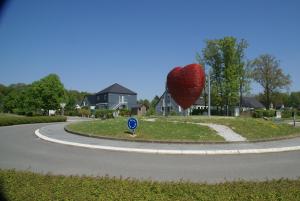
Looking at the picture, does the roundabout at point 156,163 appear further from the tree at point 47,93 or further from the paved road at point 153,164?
the tree at point 47,93

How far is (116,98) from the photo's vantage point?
81.0 m

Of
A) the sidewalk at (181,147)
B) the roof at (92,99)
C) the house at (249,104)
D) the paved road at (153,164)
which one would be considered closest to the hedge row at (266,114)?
the house at (249,104)

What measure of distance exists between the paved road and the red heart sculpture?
13658mm

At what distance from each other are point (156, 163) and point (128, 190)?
193 inches

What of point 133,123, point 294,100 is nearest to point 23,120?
point 133,123

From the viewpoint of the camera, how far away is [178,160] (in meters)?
12.0

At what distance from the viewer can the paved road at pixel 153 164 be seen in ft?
30.8

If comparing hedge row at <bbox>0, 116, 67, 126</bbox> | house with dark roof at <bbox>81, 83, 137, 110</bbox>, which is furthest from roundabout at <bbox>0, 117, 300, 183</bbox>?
house with dark roof at <bbox>81, 83, 137, 110</bbox>

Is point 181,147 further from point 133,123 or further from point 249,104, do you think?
point 249,104

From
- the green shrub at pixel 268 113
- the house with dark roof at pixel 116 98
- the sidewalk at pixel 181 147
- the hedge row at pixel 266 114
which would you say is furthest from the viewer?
the house with dark roof at pixel 116 98

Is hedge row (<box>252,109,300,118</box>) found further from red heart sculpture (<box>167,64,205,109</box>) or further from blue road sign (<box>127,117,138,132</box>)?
blue road sign (<box>127,117,138,132</box>)

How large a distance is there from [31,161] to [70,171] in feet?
7.74

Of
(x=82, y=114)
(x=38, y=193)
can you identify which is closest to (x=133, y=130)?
(x=38, y=193)

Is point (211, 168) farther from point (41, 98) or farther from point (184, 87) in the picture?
point (41, 98)
